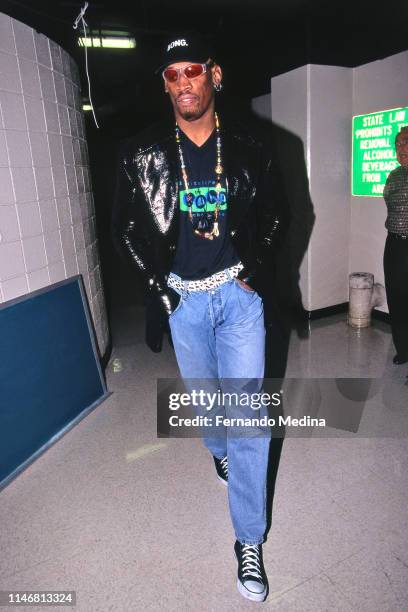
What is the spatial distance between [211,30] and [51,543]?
14.5 feet

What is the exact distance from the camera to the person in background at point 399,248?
3.09 metres

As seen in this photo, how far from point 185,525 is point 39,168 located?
2147 mm

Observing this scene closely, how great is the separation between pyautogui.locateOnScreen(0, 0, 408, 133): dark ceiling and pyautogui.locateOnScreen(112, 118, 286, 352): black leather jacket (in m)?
1.66

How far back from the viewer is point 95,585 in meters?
1.63

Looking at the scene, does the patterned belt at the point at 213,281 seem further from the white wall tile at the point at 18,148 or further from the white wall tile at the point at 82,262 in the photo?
the white wall tile at the point at 82,262

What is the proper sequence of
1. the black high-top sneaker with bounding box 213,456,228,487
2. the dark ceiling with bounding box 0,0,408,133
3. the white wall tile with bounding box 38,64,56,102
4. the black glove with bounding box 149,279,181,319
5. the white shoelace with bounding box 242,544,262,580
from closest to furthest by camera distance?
the white shoelace with bounding box 242,544,262,580 < the black glove with bounding box 149,279,181,319 < the black high-top sneaker with bounding box 213,456,228,487 < the white wall tile with bounding box 38,64,56,102 < the dark ceiling with bounding box 0,0,408,133

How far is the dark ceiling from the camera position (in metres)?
3.45

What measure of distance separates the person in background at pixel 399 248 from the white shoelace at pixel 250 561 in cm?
225

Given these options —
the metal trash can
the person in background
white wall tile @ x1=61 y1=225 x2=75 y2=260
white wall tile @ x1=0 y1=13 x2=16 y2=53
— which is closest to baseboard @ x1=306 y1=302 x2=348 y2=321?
the metal trash can

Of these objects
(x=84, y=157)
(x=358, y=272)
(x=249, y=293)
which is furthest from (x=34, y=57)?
(x=358, y=272)

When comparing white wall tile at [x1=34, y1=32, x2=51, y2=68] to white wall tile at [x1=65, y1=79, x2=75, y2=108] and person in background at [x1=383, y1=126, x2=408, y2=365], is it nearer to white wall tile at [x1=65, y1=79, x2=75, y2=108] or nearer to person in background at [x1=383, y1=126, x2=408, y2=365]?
white wall tile at [x1=65, y1=79, x2=75, y2=108]

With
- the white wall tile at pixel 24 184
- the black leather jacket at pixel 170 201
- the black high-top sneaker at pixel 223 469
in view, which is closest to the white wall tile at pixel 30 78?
the white wall tile at pixel 24 184

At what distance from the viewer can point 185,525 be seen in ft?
6.21

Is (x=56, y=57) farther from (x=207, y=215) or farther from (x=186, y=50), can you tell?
(x=207, y=215)
